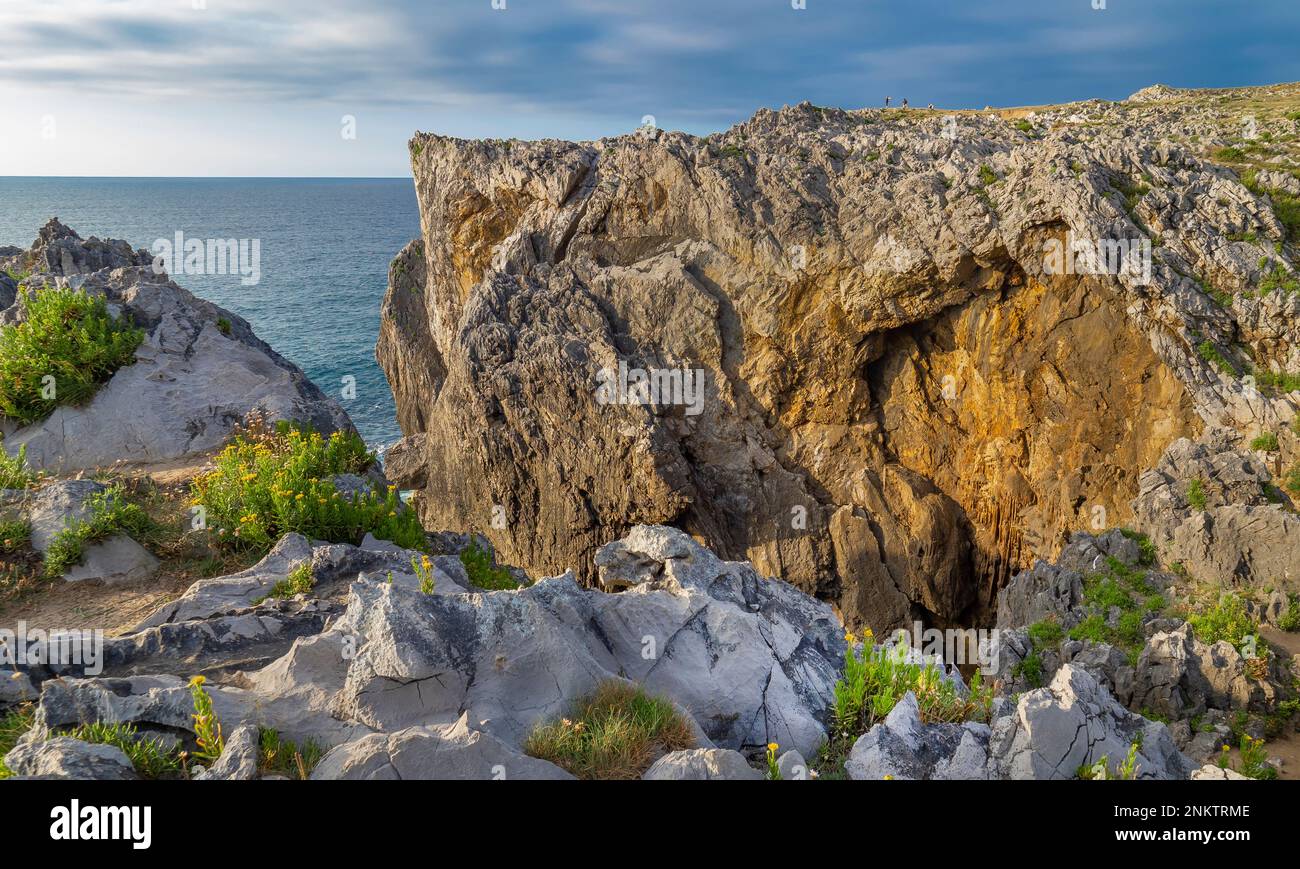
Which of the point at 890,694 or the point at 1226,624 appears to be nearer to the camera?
the point at 890,694

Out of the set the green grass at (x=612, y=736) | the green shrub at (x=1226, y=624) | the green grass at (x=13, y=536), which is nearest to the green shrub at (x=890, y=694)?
the green grass at (x=612, y=736)

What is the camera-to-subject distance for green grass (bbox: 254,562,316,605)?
748 centimetres

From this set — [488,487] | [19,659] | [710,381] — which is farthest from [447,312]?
[19,659]

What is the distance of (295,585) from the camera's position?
757 centimetres

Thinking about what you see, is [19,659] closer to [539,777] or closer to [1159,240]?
[539,777]

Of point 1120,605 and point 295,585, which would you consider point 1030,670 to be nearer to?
point 1120,605

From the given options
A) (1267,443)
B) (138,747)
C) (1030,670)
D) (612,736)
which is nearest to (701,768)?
(612,736)

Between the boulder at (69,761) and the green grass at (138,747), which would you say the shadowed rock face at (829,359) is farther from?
the boulder at (69,761)

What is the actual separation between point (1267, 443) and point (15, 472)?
2612 centimetres

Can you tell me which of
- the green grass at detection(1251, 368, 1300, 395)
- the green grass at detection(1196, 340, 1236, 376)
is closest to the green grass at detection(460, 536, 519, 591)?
the green grass at detection(1196, 340, 1236, 376)

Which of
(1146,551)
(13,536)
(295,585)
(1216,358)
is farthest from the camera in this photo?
(1216,358)

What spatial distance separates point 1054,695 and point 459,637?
5189mm

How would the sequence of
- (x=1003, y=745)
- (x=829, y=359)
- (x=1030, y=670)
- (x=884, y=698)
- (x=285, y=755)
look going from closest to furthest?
(x=285, y=755) → (x=1003, y=745) → (x=884, y=698) → (x=1030, y=670) → (x=829, y=359)

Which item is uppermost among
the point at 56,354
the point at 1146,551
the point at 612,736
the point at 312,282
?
the point at 312,282
